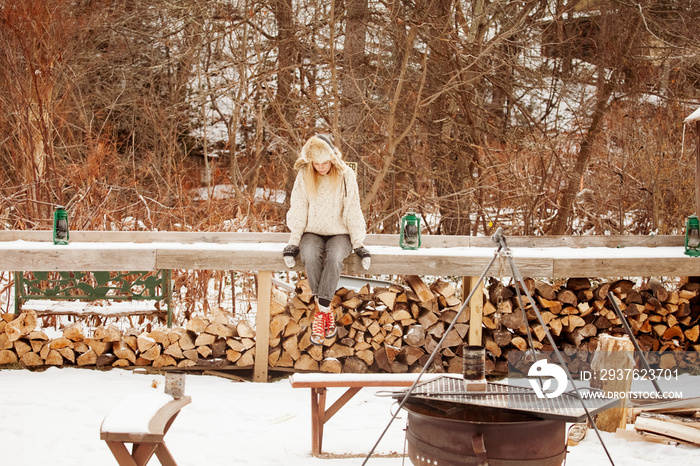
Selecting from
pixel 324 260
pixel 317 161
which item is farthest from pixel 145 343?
pixel 317 161

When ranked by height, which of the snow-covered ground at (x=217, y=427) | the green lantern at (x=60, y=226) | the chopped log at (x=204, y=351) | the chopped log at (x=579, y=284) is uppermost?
the green lantern at (x=60, y=226)

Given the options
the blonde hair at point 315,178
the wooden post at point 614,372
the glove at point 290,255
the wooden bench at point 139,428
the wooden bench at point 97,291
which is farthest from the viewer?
the wooden bench at point 97,291

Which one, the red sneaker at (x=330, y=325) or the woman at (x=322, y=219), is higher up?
the woman at (x=322, y=219)

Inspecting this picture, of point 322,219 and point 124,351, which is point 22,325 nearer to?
point 124,351

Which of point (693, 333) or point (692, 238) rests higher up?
point (692, 238)

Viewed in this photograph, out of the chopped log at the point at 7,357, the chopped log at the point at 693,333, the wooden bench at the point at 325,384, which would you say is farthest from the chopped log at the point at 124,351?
the chopped log at the point at 693,333

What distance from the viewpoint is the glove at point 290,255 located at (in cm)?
465

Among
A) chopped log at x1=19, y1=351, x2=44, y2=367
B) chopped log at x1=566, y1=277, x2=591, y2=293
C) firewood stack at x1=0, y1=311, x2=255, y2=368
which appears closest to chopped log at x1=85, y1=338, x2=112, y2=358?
firewood stack at x1=0, y1=311, x2=255, y2=368

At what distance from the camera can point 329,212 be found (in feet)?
15.5

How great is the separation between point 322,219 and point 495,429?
244 cm

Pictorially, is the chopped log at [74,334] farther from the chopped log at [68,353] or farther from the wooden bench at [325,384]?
the wooden bench at [325,384]

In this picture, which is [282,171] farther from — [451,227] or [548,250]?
[548,250]

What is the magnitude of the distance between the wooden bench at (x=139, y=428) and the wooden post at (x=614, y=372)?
2438 mm

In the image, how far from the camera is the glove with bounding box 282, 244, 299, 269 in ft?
15.3
